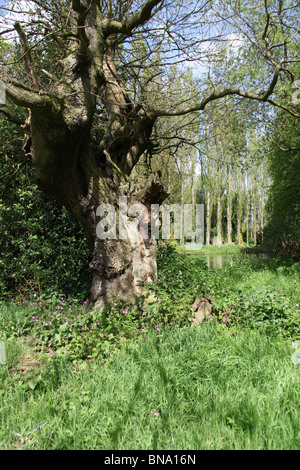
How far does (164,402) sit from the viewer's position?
202 cm

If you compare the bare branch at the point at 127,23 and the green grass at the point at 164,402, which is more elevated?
the bare branch at the point at 127,23

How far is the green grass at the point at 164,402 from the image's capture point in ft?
5.57

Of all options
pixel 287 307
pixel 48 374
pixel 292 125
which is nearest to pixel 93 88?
pixel 48 374

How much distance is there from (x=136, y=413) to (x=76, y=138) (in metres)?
3.24

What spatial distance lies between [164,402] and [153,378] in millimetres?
271

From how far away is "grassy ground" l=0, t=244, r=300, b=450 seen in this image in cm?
173

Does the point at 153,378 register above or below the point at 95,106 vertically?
below
